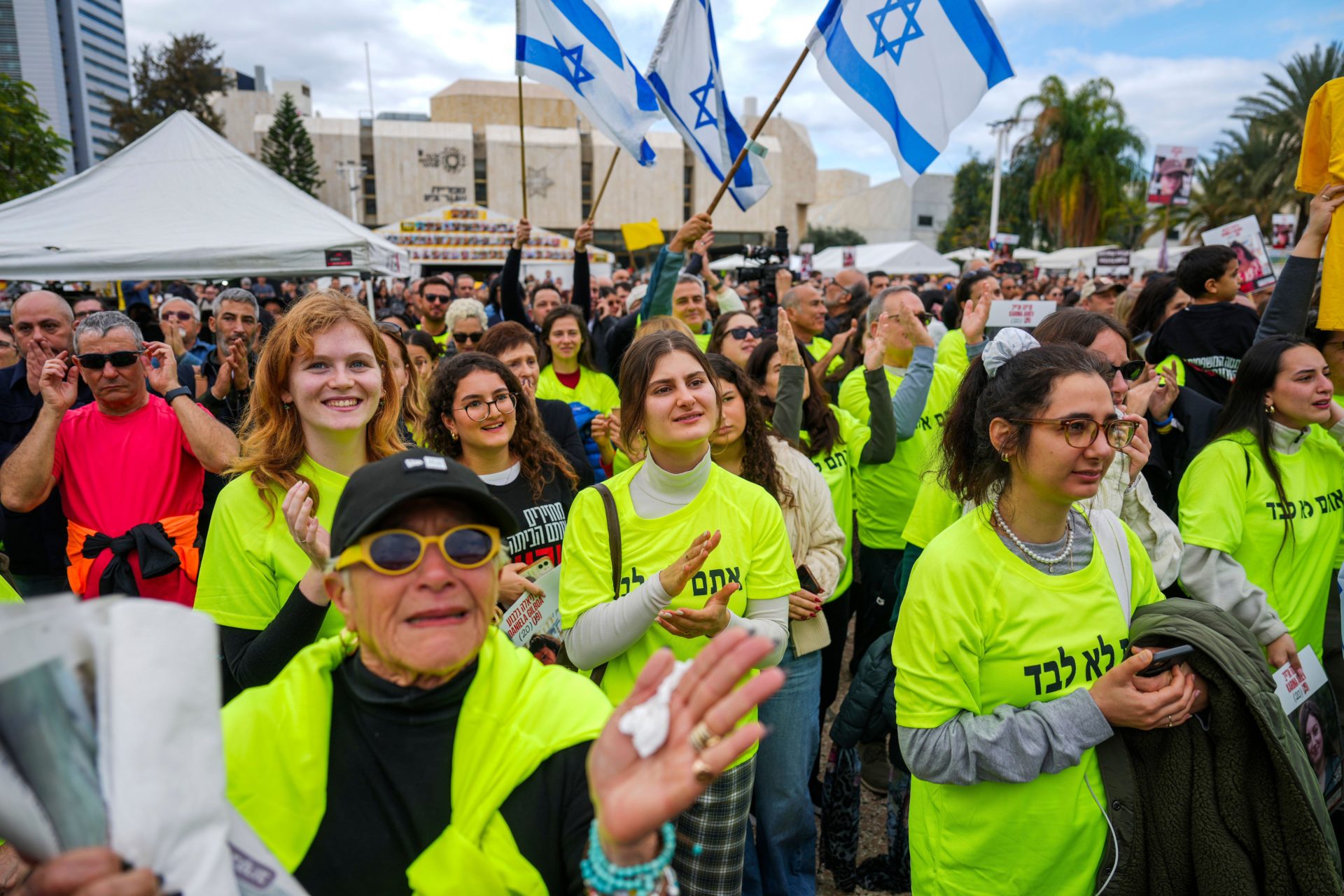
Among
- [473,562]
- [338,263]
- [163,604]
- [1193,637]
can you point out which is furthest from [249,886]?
[338,263]

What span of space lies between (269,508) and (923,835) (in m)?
2.06

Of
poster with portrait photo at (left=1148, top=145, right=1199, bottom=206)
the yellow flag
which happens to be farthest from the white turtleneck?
poster with portrait photo at (left=1148, top=145, right=1199, bottom=206)

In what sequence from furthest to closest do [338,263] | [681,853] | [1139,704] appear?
[338,263] → [681,853] → [1139,704]

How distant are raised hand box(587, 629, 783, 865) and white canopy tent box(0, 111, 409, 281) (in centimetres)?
780

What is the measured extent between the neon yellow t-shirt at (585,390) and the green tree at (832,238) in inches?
2442

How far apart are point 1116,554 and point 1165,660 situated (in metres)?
0.38

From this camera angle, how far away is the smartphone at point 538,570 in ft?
9.72

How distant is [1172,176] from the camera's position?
38.5ft

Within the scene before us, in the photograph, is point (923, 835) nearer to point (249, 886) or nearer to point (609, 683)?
point (609, 683)

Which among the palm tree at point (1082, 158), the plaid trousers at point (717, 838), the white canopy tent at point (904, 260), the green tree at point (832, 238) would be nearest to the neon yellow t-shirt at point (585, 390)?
the plaid trousers at point (717, 838)

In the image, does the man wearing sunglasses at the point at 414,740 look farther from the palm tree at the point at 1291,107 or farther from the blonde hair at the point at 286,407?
the palm tree at the point at 1291,107

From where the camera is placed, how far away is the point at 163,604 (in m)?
0.99

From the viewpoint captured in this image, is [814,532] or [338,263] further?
[338,263]

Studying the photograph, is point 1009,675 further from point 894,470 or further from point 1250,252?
point 1250,252
